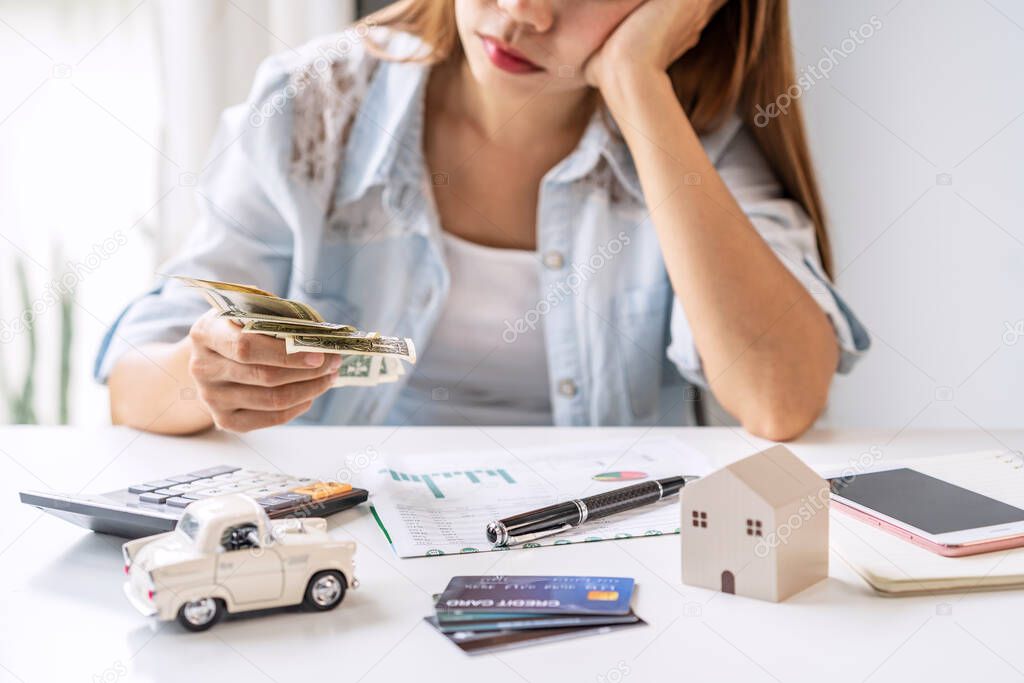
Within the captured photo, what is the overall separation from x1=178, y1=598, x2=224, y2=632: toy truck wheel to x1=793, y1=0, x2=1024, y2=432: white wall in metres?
1.77

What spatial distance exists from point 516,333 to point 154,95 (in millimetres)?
1266

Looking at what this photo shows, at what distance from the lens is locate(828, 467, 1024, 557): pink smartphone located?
634mm

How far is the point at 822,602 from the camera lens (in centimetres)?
59

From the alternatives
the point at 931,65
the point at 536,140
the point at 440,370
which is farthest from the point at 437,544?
the point at 931,65

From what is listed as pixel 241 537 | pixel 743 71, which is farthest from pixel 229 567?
pixel 743 71

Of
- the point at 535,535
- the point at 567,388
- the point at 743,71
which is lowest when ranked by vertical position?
the point at 567,388

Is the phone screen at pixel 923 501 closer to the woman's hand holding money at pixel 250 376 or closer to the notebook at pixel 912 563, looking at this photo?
the notebook at pixel 912 563

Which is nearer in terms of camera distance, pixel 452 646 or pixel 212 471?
pixel 452 646

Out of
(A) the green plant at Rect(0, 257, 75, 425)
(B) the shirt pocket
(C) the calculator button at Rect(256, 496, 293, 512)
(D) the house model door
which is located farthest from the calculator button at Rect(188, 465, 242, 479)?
(A) the green plant at Rect(0, 257, 75, 425)

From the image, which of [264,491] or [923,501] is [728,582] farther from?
[264,491]

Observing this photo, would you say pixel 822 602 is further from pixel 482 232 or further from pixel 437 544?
pixel 482 232

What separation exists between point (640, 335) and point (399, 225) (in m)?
0.39

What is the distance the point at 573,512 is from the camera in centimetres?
71

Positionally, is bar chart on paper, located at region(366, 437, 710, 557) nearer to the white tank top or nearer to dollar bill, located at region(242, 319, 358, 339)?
dollar bill, located at region(242, 319, 358, 339)
